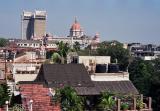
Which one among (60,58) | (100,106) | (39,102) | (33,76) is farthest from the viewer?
(60,58)

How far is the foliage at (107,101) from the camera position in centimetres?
2987

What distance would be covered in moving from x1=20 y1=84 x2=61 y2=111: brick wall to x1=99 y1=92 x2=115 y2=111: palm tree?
9120mm

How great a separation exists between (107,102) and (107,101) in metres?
0.11

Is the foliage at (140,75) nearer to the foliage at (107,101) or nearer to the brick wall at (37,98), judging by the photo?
the foliage at (107,101)

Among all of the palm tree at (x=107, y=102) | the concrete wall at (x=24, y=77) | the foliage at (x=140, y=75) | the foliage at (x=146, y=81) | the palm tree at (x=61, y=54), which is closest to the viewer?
the palm tree at (x=107, y=102)

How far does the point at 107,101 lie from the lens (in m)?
30.2

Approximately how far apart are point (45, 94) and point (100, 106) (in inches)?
420

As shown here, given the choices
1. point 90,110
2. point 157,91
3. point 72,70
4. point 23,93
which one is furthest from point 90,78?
point 23,93

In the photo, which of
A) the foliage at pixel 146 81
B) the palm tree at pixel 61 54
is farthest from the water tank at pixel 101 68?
the palm tree at pixel 61 54

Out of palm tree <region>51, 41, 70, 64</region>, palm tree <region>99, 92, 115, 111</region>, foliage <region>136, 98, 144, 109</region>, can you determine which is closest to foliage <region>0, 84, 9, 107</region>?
palm tree <region>99, 92, 115, 111</region>

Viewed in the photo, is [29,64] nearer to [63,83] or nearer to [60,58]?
[60,58]

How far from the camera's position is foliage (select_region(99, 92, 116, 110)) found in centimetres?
2987

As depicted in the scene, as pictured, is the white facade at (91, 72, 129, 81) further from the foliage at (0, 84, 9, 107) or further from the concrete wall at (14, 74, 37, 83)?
the foliage at (0, 84, 9, 107)

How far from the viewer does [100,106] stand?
30.7 meters
